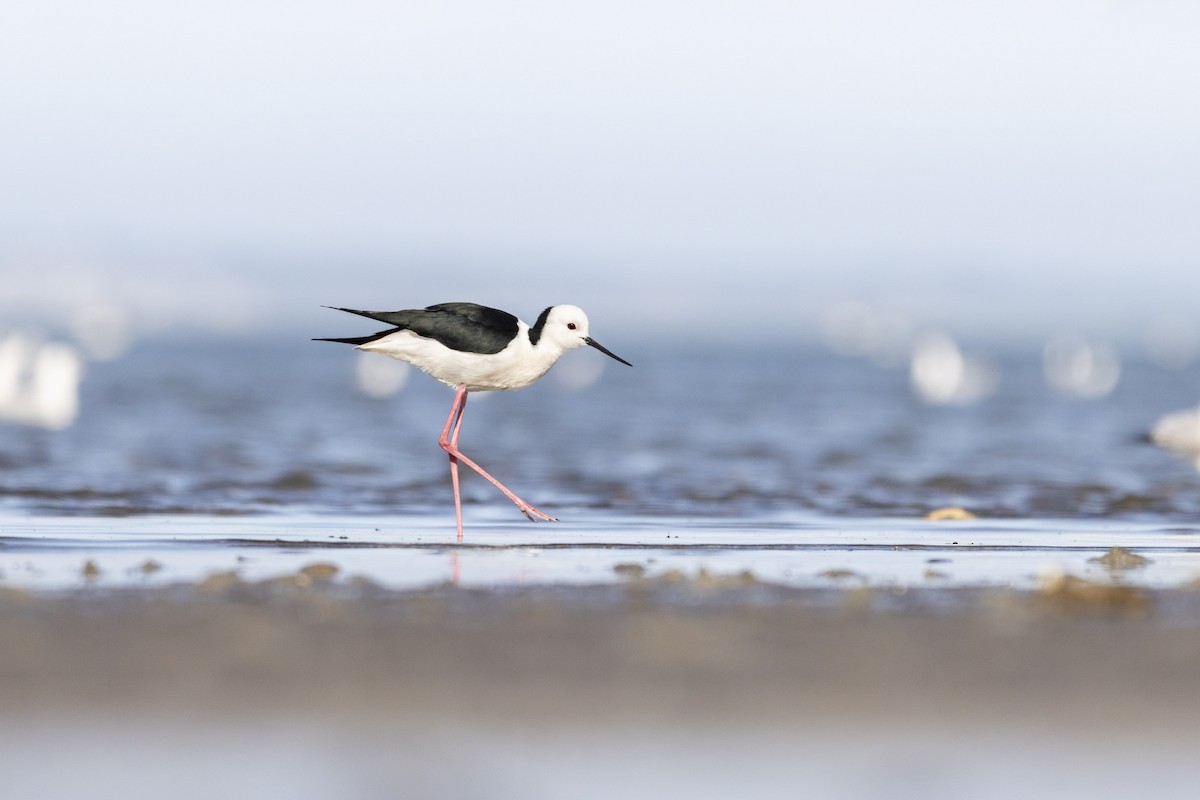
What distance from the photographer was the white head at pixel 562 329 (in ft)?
40.2

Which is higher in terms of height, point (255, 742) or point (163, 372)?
point (163, 372)

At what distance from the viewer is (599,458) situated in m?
19.7

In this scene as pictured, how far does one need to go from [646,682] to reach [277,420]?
68.6ft

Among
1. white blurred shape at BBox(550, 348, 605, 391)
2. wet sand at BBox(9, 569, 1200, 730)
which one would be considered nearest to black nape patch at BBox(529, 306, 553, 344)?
wet sand at BBox(9, 569, 1200, 730)

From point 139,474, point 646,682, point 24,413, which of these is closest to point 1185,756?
point 646,682

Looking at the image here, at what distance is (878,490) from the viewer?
52.5 ft

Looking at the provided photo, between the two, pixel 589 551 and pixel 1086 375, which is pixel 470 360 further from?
pixel 1086 375

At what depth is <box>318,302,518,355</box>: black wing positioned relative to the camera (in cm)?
1181

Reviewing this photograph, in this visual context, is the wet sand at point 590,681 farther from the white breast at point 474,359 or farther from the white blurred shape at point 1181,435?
the white blurred shape at point 1181,435

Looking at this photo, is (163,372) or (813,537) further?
(163,372)

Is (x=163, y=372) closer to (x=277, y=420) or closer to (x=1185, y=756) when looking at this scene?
(x=277, y=420)

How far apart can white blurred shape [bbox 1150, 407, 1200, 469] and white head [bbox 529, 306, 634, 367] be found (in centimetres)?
986

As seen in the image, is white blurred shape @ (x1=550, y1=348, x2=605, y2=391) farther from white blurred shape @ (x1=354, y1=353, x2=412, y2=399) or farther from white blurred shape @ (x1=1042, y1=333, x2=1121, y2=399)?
white blurred shape @ (x1=1042, y1=333, x2=1121, y2=399)

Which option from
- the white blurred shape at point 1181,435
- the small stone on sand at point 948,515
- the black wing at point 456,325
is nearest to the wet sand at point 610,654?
the black wing at point 456,325
